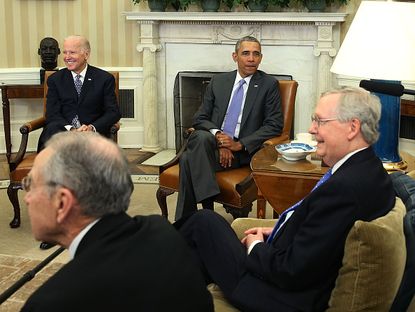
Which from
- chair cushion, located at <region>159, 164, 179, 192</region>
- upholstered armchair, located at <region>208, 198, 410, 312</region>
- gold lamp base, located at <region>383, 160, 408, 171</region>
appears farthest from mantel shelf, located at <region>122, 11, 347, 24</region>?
upholstered armchair, located at <region>208, 198, 410, 312</region>

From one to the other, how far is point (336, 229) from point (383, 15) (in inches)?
49.5

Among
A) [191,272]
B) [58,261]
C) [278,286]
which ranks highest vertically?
[191,272]

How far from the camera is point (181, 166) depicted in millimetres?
4000

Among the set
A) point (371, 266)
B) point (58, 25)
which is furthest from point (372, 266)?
point (58, 25)

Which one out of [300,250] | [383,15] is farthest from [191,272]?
[383,15]

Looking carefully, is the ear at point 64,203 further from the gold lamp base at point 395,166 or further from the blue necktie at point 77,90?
the blue necktie at point 77,90

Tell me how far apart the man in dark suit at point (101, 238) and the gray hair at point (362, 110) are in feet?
2.99

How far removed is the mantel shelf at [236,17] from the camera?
5.59 meters

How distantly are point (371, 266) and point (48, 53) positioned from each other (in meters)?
4.46

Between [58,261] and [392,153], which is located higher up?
[392,153]

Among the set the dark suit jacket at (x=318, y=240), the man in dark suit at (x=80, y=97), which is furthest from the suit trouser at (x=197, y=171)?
the dark suit jacket at (x=318, y=240)

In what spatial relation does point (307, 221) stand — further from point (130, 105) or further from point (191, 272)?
point (130, 105)

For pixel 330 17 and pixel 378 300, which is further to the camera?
pixel 330 17

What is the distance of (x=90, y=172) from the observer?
145 centimetres
